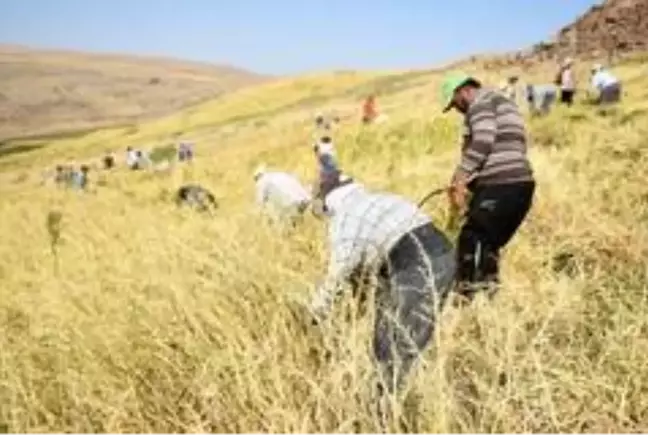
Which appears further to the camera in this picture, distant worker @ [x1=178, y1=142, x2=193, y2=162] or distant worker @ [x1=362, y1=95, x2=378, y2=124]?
distant worker @ [x1=178, y1=142, x2=193, y2=162]

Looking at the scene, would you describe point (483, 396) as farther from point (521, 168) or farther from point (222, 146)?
point (222, 146)

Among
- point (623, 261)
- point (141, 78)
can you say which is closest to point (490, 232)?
point (623, 261)

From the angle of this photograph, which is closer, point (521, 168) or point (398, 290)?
point (398, 290)

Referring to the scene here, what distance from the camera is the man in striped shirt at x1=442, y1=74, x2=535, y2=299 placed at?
6.53 metres

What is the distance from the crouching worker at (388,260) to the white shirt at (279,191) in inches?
120

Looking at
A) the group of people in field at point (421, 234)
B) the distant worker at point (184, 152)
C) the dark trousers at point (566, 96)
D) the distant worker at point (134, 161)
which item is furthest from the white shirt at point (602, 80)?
the distant worker at point (134, 161)

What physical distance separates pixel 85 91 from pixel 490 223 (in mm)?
162236

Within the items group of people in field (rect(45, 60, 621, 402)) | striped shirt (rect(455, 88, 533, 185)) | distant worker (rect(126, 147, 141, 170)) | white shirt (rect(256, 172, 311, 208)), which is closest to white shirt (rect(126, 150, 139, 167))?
distant worker (rect(126, 147, 141, 170))

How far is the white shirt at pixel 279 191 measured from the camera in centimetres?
820

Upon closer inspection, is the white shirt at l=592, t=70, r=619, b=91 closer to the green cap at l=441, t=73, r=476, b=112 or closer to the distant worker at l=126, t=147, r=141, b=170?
the green cap at l=441, t=73, r=476, b=112

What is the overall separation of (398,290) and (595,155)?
26.5 ft

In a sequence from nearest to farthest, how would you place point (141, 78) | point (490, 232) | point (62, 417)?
point (62, 417) < point (490, 232) < point (141, 78)

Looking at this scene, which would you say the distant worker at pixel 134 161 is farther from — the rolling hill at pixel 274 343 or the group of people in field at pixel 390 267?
the group of people in field at pixel 390 267

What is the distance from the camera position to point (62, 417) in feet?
13.9
